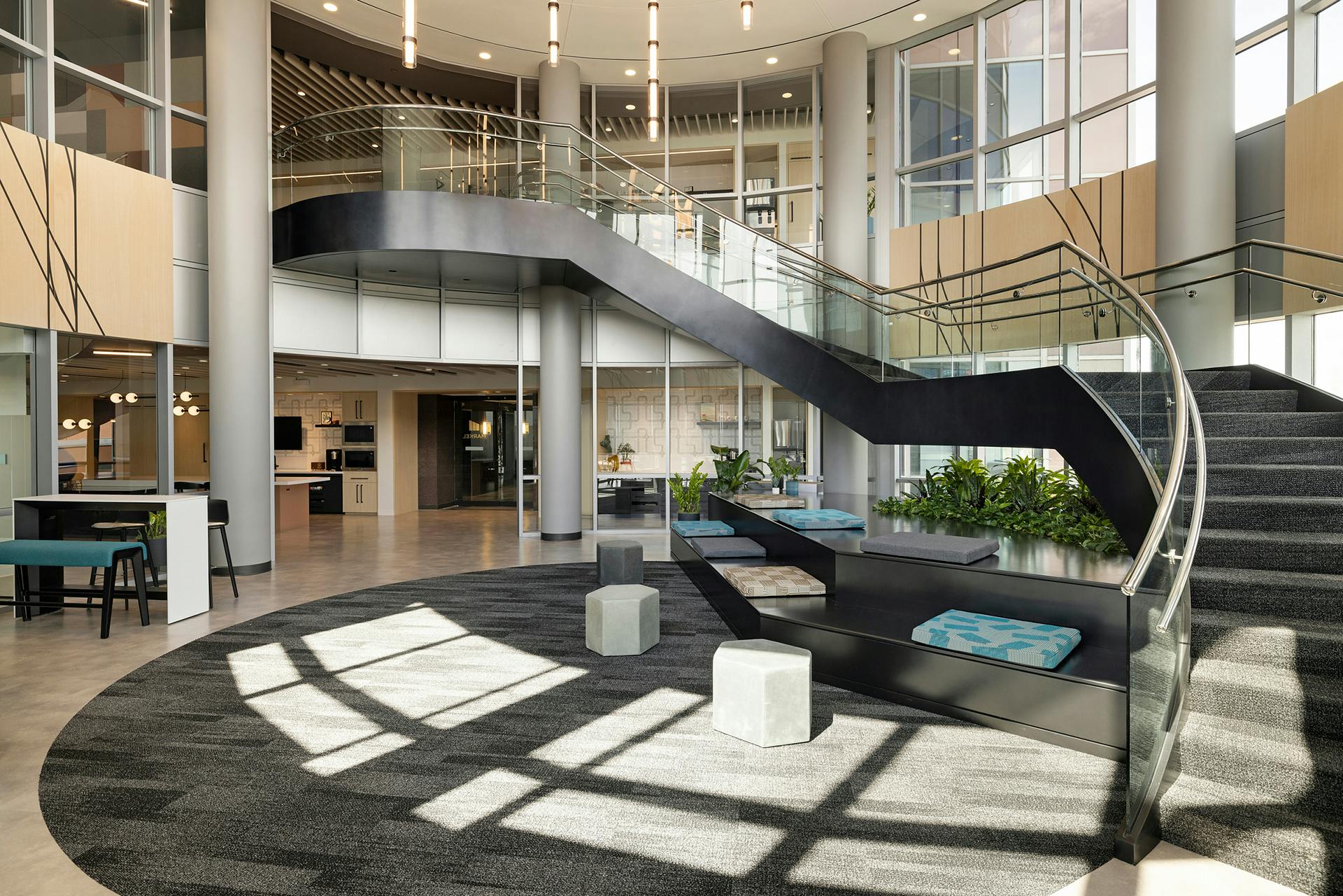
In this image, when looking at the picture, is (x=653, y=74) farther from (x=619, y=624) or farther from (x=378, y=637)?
(x=378, y=637)

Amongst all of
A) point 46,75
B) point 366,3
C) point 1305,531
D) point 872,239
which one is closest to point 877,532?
point 1305,531

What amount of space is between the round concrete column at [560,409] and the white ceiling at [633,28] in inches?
158

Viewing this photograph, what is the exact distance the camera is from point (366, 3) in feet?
36.3

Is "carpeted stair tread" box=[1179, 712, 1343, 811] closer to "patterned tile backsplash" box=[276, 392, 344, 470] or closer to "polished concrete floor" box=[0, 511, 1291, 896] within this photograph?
"polished concrete floor" box=[0, 511, 1291, 896]

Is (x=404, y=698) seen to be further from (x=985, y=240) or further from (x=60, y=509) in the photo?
(x=985, y=240)

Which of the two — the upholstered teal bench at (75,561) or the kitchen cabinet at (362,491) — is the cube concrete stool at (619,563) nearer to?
the upholstered teal bench at (75,561)

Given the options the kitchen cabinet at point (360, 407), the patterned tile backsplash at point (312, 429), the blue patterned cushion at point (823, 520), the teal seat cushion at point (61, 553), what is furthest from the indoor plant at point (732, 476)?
the patterned tile backsplash at point (312, 429)

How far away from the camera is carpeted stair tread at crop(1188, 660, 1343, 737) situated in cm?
324

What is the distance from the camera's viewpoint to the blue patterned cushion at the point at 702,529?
9625mm

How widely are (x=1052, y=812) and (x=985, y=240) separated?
32.5ft

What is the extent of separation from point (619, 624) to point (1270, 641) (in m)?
3.95

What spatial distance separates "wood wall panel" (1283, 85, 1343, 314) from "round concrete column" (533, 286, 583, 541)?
8.96 m

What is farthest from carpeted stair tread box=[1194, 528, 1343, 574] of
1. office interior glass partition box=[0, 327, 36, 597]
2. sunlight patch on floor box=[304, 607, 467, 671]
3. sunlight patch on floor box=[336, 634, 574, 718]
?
office interior glass partition box=[0, 327, 36, 597]

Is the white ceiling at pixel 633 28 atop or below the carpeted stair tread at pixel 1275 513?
atop
